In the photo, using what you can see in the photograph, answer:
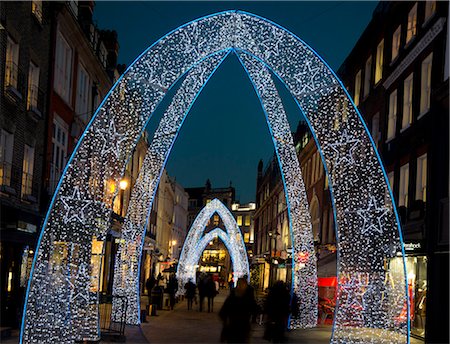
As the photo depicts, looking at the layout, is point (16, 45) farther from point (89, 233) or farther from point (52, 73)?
point (89, 233)

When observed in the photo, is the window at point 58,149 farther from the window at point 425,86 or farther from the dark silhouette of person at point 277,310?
the window at point 425,86

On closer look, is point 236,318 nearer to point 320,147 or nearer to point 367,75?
point 320,147

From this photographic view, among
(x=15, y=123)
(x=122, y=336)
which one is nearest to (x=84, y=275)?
(x=122, y=336)

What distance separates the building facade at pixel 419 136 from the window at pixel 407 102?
0.04 metres

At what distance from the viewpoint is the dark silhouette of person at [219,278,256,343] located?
12.4 metres

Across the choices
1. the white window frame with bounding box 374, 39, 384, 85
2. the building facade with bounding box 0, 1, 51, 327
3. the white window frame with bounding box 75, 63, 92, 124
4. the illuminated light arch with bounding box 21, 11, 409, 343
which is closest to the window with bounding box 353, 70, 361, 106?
the white window frame with bounding box 374, 39, 384, 85

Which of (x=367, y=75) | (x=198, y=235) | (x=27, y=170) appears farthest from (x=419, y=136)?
(x=198, y=235)

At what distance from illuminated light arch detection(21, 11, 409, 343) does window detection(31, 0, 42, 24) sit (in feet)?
26.4

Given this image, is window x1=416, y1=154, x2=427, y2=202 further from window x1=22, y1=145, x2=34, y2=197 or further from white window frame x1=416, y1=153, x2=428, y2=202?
window x1=22, y1=145, x2=34, y2=197

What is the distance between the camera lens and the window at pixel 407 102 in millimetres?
24269

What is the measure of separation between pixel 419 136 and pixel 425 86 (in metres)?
1.65

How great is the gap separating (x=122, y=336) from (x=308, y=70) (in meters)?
7.35

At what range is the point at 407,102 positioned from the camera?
24547 mm

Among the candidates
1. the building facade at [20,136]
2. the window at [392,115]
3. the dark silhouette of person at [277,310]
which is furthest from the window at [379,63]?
the dark silhouette of person at [277,310]
